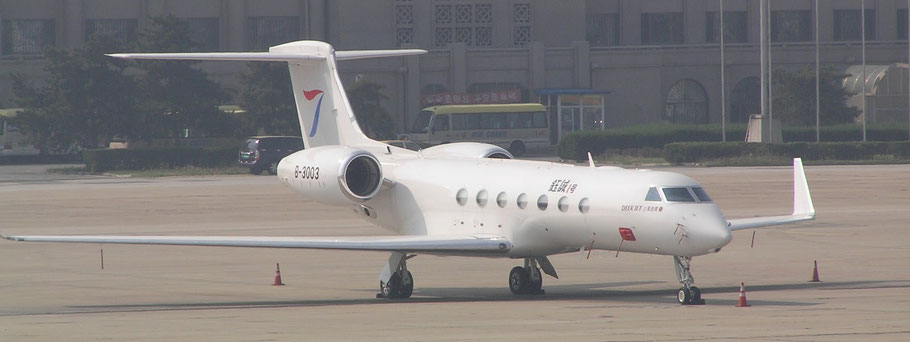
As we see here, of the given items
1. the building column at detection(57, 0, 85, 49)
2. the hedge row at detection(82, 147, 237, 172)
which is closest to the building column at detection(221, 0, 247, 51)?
the building column at detection(57, 0, 85, 49)

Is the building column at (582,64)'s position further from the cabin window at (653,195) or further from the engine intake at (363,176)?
the cabin window at (653,195)

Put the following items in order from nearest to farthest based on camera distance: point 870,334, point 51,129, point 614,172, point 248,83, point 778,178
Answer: point 870,334 → point 614,172 → point 778,178 → point 51,129 → point 248,83

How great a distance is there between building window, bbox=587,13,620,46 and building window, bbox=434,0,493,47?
27.2ft

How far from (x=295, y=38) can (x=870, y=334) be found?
69833mm

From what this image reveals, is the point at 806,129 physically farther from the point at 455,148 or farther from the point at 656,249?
the point at 656,249

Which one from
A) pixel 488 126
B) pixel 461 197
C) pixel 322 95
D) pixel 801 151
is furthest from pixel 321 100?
pixel 488 126

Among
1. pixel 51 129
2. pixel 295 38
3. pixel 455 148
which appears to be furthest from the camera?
pixel 295 38

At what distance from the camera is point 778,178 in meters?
51.1

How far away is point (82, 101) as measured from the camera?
220 feet

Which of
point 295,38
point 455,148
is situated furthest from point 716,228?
point 295,38

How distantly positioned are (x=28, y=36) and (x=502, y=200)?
66.4 metres

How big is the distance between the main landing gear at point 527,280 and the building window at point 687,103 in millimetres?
64573

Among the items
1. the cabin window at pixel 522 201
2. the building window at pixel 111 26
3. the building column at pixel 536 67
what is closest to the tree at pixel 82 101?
the building window at pixel 111 26

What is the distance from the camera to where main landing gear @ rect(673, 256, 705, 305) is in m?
20.1
